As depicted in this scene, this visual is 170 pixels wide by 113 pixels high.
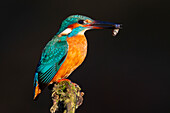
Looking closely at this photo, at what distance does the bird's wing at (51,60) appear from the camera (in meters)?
1.97

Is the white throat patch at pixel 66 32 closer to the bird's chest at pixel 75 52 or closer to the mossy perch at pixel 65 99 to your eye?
the bird's chest at pixel 75 52

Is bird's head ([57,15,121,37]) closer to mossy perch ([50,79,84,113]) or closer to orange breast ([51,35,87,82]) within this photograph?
orange breast ([51,35,87,82])

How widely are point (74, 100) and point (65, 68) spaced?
1.57 ft

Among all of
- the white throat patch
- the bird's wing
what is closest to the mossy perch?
the bird's wing

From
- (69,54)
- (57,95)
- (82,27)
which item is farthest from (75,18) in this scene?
(57,95)

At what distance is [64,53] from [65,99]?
50 centimetres

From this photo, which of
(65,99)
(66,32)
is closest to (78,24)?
(66,32)

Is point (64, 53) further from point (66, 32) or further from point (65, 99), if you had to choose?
point (65, 99)

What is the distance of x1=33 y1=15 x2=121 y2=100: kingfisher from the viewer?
197 cm

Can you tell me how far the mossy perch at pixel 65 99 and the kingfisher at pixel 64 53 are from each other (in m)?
0.26

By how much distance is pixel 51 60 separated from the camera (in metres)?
2.02

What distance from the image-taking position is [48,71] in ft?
6.48

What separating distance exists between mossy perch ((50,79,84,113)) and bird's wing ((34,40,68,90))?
0.84 ft

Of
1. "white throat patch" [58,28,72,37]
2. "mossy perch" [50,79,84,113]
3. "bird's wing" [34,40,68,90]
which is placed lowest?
"mossy perch" [50,79,84,113]
